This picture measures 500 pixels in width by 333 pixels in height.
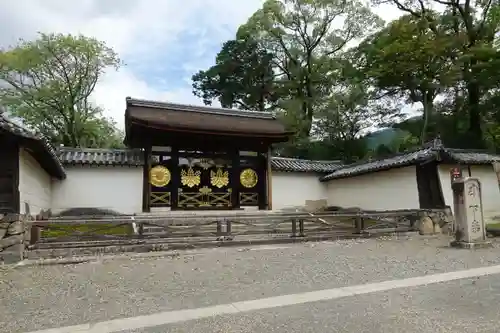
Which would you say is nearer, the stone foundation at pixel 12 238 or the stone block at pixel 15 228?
the stone foundation at pixel 12 238

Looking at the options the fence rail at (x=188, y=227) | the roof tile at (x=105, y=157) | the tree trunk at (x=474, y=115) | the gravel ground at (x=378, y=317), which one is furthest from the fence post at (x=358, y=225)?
the tree trunk at (x=474, y=115)

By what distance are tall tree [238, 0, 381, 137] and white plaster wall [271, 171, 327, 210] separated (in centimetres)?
555

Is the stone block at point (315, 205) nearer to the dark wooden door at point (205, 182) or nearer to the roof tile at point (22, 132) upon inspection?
the dark wooden door at point (205, 182)

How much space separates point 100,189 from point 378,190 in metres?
11.4

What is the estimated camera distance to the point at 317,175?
18141mm

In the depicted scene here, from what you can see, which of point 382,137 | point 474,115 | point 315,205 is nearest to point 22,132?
point 315,205

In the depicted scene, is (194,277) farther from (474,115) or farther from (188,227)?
(474,115)

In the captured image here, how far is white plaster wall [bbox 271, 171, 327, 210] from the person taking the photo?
16750mm

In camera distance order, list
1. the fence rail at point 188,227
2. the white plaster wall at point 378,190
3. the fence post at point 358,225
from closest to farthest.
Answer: the fence rail at point 188,227, the fence post at point 358,225, the white plaster wall at point 378,190

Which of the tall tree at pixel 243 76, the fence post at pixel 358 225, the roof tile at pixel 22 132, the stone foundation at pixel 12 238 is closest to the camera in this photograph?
the roof tile at pixel 22 132

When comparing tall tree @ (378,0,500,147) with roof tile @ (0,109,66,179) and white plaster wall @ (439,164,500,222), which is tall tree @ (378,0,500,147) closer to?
white plaster wall @ (439,164,500,222)

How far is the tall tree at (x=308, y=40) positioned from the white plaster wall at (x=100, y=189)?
1165 cm

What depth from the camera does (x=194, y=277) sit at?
577cm

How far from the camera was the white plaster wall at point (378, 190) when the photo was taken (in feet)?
44.8
